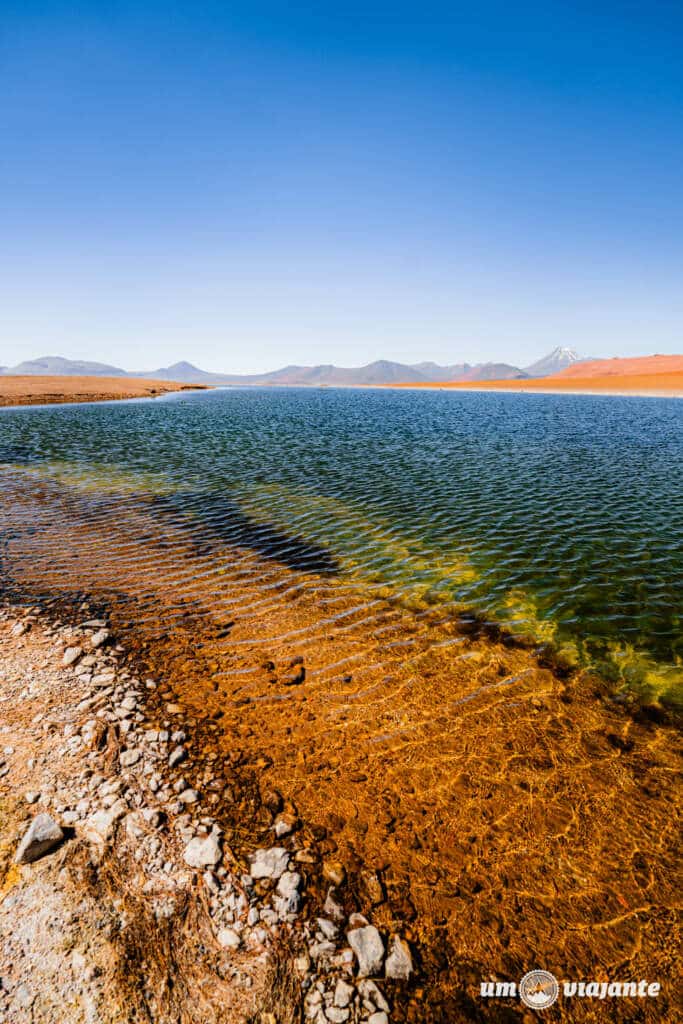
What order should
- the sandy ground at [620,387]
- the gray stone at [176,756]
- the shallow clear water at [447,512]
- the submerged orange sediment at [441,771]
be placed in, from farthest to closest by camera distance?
the sandy ground at [620,387] → the shallow clear water at [447,512] → the gray stone at [176,756] → the submerged orange sediment at [441,771]

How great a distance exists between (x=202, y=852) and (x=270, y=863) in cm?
91

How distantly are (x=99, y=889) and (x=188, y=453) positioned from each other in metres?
33.1

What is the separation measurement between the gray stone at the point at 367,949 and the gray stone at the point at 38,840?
153 inches

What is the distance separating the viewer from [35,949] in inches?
177

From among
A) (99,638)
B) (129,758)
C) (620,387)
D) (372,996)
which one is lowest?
(372,996)

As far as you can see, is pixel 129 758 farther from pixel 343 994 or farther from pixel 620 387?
pixel 620 387

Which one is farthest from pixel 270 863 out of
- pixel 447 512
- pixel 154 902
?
pixel 447 512

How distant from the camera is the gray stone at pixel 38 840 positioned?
5.31m

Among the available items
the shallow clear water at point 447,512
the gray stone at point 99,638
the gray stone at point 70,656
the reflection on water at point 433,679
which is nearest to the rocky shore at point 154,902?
the reflection on water at point 433,679

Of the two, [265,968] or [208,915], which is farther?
[208,915]

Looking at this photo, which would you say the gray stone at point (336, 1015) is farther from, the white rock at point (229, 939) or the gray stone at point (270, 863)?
the gray stone at point (270, 863)

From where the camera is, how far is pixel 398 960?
4.83 metres

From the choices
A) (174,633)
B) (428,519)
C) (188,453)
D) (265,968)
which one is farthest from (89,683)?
(188,453)

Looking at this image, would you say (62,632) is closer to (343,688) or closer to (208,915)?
(343,688)
